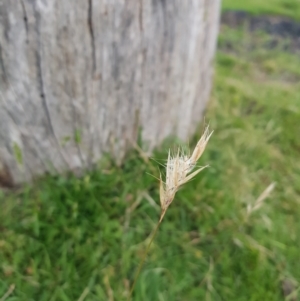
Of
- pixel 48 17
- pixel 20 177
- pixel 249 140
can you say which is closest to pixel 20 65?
pixel 48 17

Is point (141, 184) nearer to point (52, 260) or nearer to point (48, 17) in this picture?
point (52, 260)

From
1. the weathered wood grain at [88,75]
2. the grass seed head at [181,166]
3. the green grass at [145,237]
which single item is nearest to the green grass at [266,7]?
the weathered wood grain at [88,75]

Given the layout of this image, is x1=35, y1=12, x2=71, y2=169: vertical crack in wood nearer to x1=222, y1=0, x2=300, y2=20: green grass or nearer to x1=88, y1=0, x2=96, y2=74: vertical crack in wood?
x1=88, y1=0, x2=96, y2=74: vertical crack in wood

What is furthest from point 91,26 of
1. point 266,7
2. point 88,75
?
point 266,7

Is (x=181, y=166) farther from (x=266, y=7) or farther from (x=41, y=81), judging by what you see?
(x=266, y=7)

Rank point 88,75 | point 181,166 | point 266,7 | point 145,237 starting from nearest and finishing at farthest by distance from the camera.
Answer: point 181,166 < point 88,75 < point 145,237 < point 266,7

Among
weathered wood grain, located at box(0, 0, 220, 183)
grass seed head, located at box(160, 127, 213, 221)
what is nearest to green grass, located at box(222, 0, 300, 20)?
weathered wood grain, located at box(0, 0, 220, 183)
